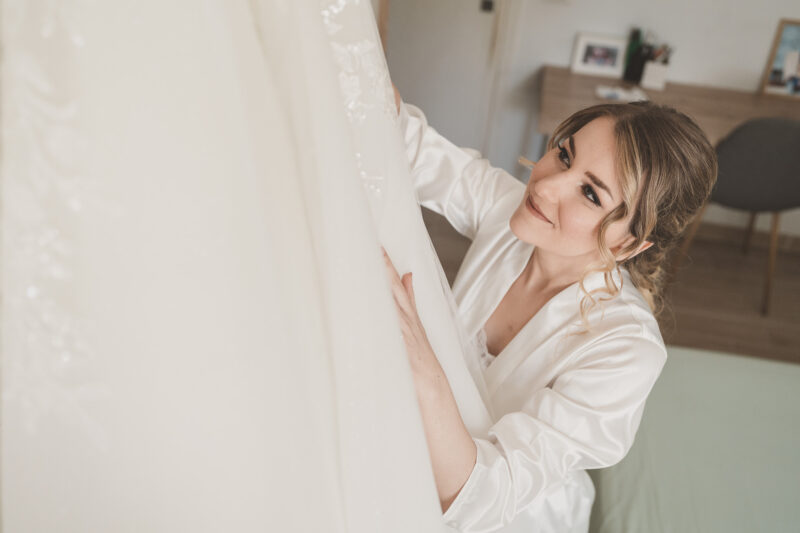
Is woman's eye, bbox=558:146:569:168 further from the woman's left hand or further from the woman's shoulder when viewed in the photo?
the woman's left hand

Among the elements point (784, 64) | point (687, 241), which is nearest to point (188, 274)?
point (687, 241)

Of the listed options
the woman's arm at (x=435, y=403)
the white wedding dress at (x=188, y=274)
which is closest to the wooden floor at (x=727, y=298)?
the woman's arm at (x=435, y=403)

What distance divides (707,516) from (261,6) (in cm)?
114

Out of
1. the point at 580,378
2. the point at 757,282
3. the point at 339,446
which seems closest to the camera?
the point at 339,446

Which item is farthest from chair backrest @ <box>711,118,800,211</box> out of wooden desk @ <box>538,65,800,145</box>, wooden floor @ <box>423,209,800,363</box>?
wooden floor @ <box>423,209,800,363</box>

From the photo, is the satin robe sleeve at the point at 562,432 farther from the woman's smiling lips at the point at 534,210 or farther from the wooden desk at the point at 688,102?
the wooden desk at the point at 688,102

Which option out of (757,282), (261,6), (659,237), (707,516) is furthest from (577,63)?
(261,6)

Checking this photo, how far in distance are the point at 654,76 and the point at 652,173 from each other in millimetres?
2241

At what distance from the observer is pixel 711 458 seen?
121cm

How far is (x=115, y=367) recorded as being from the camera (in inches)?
11.2

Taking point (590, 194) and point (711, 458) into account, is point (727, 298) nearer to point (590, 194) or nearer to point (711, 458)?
point (711, 458)

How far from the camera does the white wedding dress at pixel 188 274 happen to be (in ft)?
0.83

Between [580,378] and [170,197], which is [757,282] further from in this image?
[170,197]

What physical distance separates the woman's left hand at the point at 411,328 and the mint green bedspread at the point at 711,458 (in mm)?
725
